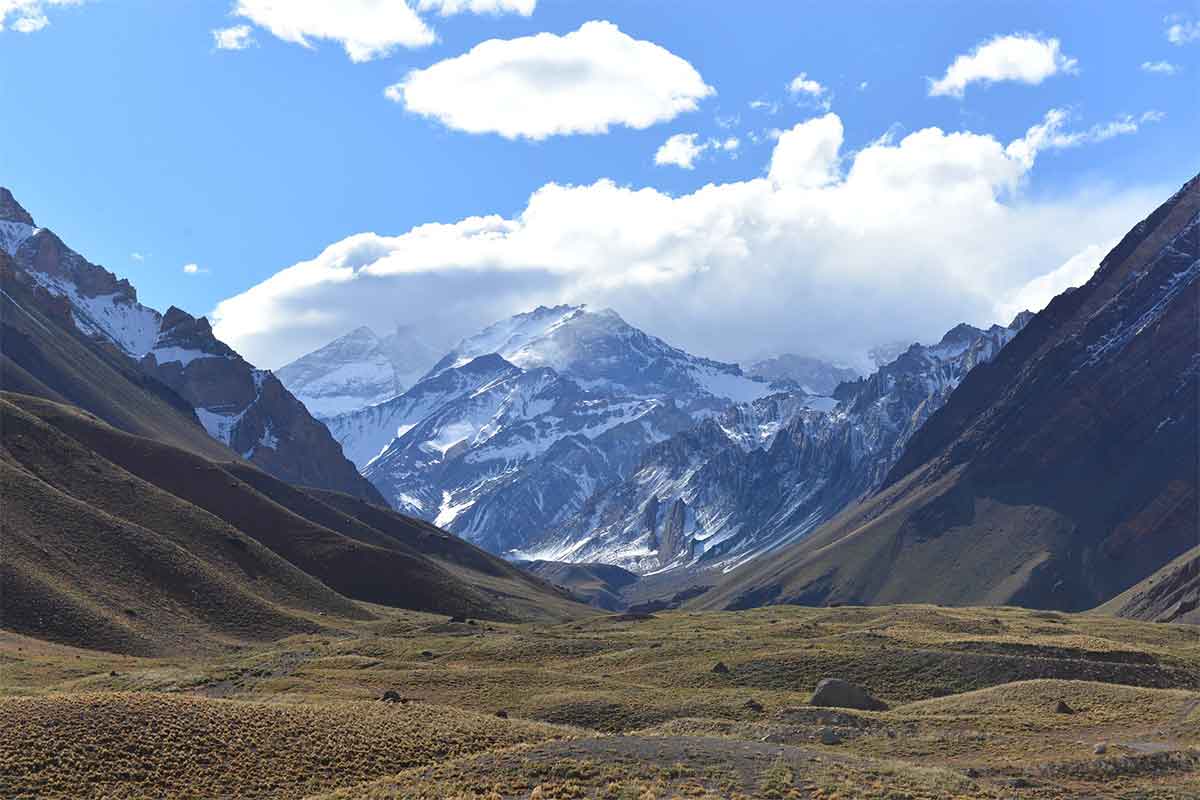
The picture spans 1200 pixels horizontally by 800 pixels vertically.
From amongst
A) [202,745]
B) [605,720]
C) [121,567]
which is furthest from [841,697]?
[121,567]

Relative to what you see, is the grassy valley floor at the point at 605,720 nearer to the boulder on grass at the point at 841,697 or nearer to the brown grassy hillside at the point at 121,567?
the boulder on grass at the point at 841,697

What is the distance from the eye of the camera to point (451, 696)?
92.6 metres

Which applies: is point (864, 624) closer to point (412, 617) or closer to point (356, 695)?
point (412, 617)

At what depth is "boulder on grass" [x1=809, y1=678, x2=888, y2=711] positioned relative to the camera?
84.6 m

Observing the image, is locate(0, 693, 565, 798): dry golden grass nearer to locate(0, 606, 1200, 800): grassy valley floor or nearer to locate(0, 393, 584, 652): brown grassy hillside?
locate(0, 606, 1200, 800): grassy valley floor

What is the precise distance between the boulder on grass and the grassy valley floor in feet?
9.44

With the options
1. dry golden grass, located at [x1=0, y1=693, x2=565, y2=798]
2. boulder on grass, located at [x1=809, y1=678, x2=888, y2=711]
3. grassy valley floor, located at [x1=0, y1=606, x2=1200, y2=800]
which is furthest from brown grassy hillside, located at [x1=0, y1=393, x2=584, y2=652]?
boulder on grass, located at [x1=809, y1=678, x2=888, y2=711]

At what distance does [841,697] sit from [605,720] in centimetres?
1584

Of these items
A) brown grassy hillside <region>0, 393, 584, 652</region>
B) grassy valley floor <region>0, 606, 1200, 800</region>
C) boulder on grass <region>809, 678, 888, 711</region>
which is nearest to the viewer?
grassy valley floor <region>0, 606, 1200, 800</region>

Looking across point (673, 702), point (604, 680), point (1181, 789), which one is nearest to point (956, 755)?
Result: point (1181, 789)

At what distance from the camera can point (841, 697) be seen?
84938 millimetres

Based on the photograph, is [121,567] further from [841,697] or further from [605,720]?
[841,697]

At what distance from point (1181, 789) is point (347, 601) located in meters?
137

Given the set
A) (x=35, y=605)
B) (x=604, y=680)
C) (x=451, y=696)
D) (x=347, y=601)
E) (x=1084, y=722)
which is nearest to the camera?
(x=1084, y=722)
